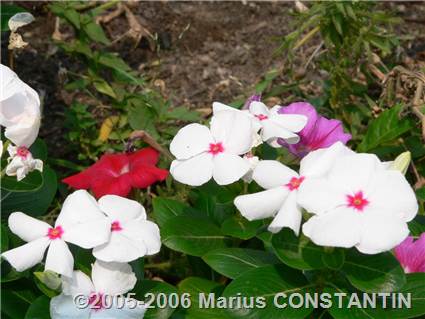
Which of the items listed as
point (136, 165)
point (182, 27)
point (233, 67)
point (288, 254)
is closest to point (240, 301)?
point (288, 254)

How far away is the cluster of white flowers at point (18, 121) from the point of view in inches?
57.6

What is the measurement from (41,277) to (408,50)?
167 cm

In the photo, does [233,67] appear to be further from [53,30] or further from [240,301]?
[240,301]

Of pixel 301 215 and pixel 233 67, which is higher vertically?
pixel 301 215

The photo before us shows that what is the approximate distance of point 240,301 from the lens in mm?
1439

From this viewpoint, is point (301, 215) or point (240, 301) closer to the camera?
point (301, 215)

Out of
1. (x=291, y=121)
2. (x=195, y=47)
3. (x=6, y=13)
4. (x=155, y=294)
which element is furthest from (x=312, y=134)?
(x=195, y=47)

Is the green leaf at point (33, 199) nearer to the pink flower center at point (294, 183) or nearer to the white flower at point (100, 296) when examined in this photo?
the white flower at point (100, 296)

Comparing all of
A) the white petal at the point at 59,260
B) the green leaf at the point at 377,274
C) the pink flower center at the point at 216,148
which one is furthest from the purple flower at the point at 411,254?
the white petal at the point at 59,260

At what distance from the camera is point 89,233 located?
137cm

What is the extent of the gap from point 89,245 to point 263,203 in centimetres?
28

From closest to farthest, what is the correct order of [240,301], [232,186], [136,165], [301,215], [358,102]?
1. [301,215]
2. [240,301]
3. [232,186]
4. [136,165]
5. [358,102]

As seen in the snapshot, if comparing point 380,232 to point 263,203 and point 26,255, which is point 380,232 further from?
point 26,255

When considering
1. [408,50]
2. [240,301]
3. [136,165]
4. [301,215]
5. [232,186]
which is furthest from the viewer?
[408,50]
